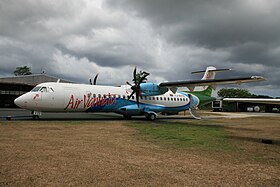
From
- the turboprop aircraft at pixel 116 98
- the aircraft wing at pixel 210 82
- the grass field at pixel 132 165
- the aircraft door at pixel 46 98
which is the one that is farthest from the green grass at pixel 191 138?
the aircraft door at pixel 46 98

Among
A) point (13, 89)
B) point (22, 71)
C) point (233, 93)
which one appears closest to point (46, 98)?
point (13, 89)

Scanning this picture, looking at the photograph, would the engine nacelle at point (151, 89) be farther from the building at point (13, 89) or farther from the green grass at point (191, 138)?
the building at point (13, 89)

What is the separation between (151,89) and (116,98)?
3609 mm

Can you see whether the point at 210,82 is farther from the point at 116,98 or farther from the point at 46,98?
the point at 46,98

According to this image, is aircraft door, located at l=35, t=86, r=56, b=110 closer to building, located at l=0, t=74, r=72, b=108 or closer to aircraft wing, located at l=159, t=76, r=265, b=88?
aircraft wing, located at l=159, t=76, r=265, b=88

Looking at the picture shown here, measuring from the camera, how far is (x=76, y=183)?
177 inches

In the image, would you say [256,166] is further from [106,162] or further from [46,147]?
[46,147]

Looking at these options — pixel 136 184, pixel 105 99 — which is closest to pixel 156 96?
pixel 105 99

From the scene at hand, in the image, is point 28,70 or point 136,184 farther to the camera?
point 28,70

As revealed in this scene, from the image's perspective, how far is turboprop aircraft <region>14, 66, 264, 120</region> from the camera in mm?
18469

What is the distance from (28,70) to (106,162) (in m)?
98.6

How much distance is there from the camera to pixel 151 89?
2331 cm

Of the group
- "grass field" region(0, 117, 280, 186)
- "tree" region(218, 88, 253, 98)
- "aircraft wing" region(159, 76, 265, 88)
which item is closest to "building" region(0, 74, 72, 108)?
"aircraft wing" region(159, 76, 265, 88)

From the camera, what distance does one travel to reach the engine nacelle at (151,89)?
2322 cm
